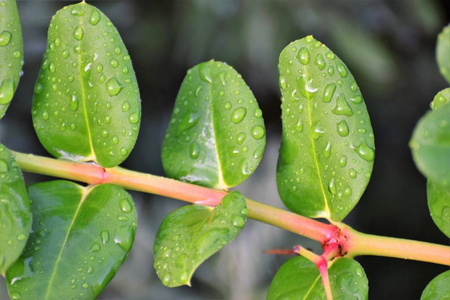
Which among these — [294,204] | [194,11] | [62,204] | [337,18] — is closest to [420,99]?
[337,18]

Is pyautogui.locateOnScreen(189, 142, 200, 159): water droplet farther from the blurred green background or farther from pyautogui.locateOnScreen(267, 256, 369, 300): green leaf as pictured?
the blurred green background

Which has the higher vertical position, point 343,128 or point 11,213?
point 343,128

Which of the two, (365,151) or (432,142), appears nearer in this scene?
(432,142)

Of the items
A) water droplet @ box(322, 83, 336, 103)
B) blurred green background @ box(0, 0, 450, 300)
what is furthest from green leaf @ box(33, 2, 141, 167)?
blurred green background @ box(0, 0, 450, 300)

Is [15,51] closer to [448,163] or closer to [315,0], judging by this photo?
[448,163]

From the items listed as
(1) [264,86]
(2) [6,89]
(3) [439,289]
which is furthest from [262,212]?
(1) [264,86]

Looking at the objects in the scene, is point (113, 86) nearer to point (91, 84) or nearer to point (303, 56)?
point (91, 84)
